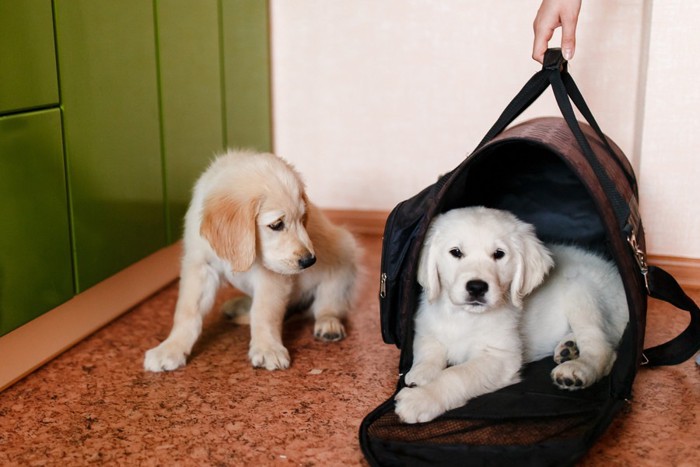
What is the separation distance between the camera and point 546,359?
2.33m

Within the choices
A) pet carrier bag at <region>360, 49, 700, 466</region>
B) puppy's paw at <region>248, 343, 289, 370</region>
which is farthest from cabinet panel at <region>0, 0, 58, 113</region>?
pet carrier bag at <region>360, 49, 700, 466</region>

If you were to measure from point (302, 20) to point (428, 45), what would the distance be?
0.64 metres

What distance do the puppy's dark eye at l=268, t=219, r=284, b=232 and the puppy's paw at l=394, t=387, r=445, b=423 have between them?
2.05 feet

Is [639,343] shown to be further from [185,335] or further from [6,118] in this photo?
A: [6,118]

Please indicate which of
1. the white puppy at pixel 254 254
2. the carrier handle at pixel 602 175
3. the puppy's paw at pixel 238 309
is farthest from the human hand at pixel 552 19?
the puppy's paw at pixel 238 309

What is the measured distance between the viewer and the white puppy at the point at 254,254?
7.40ft

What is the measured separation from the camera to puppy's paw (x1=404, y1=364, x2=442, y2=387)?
2102 mm

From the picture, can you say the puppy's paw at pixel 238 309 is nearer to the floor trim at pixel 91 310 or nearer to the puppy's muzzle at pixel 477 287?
the floor trim at pixel 91 310

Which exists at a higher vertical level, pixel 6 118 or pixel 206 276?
pixel 6 118

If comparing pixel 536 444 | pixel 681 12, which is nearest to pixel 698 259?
pixel 681 12

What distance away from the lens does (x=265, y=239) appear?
233 centimetres

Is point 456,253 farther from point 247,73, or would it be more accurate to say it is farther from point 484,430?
point 247,73

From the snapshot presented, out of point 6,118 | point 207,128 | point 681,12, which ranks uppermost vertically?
point 681,12

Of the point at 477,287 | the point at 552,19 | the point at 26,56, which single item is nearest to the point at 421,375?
the point at 477,287
